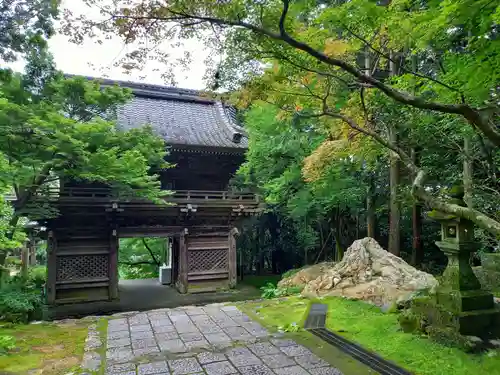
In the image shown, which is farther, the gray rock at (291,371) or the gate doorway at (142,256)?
the gate doorway at (142,256)

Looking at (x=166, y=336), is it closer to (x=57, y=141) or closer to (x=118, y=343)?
(x=118, y=343)

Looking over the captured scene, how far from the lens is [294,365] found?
14.2 ft

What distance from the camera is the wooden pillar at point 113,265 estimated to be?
12.1 meters

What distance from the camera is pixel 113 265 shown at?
1225cm

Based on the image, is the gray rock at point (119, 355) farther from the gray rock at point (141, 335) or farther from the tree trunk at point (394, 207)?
the tree trunk at point (394, 207)

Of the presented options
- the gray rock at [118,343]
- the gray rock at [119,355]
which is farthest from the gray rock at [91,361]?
the gray rock at [118,343]

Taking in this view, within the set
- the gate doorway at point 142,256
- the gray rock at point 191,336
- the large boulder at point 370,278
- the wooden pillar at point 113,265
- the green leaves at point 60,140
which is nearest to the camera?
the gray rock at point 191,336

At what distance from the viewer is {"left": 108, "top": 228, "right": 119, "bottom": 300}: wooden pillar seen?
478 inches

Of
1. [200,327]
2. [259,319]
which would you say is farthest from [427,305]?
[200,327]

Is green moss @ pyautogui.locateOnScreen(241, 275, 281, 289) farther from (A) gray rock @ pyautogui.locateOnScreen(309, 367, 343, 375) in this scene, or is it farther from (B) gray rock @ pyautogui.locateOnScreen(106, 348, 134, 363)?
(A) gray rock @ pyautogui.locateOnScreen(309, 367, 343, 375)

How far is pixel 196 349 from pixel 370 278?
482cm

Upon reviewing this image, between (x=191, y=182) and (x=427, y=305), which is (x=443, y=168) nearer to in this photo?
(x=427, y=305)

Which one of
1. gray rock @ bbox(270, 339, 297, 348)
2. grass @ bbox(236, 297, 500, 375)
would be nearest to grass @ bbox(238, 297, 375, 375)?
grass @ bbox(236, 297, 500, 375)

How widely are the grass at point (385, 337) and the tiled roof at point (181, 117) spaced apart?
743cm
